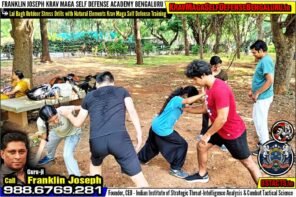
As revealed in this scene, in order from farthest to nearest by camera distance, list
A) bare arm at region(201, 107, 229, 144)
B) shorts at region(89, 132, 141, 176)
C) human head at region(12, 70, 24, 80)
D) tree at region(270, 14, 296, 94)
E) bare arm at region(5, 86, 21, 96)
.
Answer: tree at region(270, 14, 296, 94) → human head at region(12, 70, 24, 80) → bare arm at region(5, 86, 21, 96) → bare arm at region(201, 107, 229, 144) → shorts at region(89, 132, 141, 176)

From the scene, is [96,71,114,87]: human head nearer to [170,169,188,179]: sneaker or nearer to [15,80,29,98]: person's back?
[170,169,188,179]: sneaker

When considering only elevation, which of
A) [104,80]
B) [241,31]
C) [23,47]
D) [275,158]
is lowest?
[275,158]

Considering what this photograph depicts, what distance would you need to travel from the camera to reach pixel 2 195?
311cm

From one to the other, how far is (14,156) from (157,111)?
196 centimetres

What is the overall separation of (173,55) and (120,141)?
2.94 metres

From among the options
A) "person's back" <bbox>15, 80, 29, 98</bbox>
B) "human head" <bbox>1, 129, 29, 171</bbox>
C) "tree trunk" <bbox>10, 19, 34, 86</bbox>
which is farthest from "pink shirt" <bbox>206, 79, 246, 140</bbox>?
"tree trunk" <bbox>10, 19, 34, 86</bbox>

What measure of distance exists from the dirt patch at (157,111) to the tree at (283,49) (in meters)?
0.29

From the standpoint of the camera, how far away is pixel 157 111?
4.45 m

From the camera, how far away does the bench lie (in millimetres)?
3721

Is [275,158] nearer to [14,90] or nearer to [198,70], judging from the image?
[198,70]

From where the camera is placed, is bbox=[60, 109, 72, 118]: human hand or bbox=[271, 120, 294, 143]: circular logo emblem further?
bbox=[271, 120, 294, 143]: circular logo emblem

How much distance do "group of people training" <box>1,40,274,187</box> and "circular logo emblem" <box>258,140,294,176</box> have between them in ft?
0.64

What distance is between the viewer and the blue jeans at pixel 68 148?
3240 millimetres

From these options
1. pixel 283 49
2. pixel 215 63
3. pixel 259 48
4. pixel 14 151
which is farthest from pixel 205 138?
pixel 283 49
